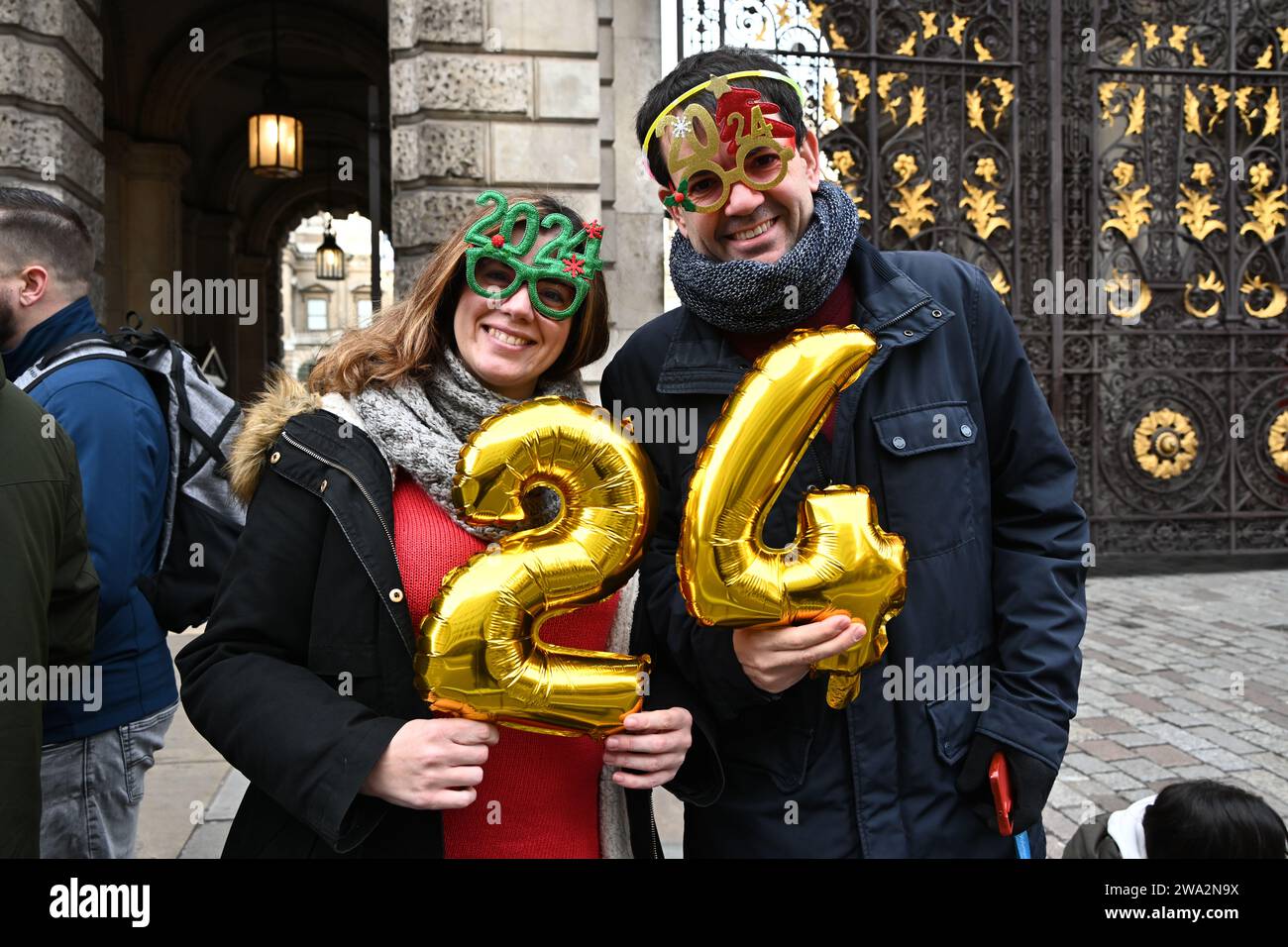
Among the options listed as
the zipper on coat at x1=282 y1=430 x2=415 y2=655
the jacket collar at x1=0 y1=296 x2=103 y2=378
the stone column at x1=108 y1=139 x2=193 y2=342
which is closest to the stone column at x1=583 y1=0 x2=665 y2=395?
the jacket collar at x1=0 y1=296 x2=103 y2=378

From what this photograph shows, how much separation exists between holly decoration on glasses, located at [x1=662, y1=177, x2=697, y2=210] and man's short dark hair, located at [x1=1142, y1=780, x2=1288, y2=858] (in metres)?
1.82

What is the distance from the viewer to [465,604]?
4.43 feet

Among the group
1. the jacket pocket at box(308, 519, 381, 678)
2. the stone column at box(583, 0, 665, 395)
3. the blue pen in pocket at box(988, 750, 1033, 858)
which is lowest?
the blue pen in pocket at box(988, 750, 1033, 858)

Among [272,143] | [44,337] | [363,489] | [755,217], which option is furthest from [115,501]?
[272,143]

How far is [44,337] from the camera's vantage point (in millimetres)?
2512

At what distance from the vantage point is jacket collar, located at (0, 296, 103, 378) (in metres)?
2.50

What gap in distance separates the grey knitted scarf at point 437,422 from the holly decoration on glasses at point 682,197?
40 cm

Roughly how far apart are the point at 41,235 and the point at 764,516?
2.18 m

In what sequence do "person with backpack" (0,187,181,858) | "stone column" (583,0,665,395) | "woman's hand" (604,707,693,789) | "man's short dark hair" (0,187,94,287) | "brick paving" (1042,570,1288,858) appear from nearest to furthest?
"woman's hand" (604,707,693,789)
"person with backpack" (0,187,181,858)
"man's short dark hair" (0,187,94,287)
"brick paving" (1042,570,1288,858)
"stone column" (583,0,665,395)

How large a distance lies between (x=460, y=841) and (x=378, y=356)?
2.80 ft

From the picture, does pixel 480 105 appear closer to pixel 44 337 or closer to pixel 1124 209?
pixel 44 337

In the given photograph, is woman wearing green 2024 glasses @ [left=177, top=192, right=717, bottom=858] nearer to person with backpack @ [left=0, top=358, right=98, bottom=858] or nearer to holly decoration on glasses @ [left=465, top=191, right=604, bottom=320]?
holly decoration on glasses @ [left=465, top=191, right=604, bottom=320]
